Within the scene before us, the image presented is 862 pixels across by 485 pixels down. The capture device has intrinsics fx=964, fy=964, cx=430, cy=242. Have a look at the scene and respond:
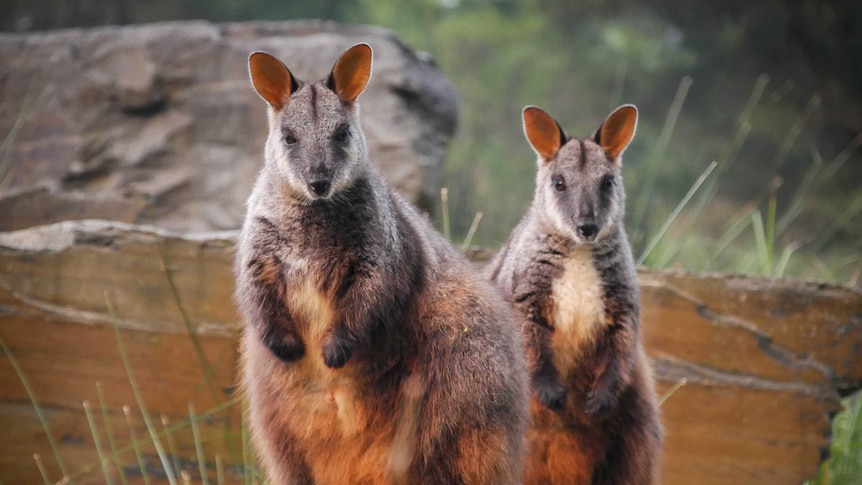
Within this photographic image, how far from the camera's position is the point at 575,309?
406cm

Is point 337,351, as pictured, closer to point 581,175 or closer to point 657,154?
point 581,175

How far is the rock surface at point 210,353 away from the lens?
506 centimetres

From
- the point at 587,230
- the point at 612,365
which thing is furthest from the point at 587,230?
the point at 612,365

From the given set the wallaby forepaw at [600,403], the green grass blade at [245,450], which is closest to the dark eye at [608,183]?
the wallaby forepaw at [600,403]

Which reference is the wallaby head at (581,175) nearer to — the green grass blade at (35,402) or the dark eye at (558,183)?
the dark eye at (558,183)

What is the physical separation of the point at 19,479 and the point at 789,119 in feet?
25.8

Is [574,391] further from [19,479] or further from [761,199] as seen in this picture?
[761,199]

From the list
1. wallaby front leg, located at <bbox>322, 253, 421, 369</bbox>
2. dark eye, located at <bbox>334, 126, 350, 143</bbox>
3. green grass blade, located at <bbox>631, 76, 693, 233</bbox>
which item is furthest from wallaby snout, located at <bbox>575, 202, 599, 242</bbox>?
green grass blade, located at <bbox>631, 76, 693, 233</bbox>

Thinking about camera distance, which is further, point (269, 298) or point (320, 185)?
point (269, 298)

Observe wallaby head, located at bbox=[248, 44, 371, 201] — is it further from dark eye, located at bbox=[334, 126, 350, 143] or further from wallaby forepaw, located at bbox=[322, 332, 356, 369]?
wallaby forepaw, located at bbox=[322, 332, 356, 369]

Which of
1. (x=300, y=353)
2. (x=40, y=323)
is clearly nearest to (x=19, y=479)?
(x=40, y=323)

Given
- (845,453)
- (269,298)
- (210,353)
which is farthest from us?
(845,453)

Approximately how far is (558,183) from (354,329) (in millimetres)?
1483

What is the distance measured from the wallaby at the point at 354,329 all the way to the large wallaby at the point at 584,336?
0.62 metres
